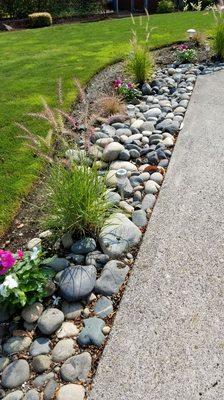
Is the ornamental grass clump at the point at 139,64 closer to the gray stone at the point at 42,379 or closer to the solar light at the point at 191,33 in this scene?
the solar light at the point at 191,33

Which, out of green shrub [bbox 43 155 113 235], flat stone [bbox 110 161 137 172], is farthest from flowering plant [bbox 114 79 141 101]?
green shrub [bbox 43 155 113 235]

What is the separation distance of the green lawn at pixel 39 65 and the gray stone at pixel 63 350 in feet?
5.23

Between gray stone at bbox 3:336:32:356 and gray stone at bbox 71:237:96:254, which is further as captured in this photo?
Result: gray stone at bbox 71:237:96:254

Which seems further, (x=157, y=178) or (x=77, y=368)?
(x=157, y=178)

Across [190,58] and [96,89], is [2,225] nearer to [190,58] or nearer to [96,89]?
[96,89]

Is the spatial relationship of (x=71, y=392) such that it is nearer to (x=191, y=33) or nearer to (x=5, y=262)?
(x=5, y=262)

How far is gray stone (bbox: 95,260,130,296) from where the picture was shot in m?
3.27

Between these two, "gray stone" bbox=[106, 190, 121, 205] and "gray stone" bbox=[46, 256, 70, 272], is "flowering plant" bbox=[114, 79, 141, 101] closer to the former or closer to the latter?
"gray stone" bbox=[106, 190, 121, 205]

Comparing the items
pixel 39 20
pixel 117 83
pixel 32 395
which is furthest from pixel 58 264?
pixel 39 20

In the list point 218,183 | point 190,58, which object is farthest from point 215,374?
point 190,58

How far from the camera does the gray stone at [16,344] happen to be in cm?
285

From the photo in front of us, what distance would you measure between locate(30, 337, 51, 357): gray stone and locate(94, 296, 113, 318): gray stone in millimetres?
423

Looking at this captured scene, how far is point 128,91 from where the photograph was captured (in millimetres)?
6957

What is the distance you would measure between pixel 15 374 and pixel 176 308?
120cm
